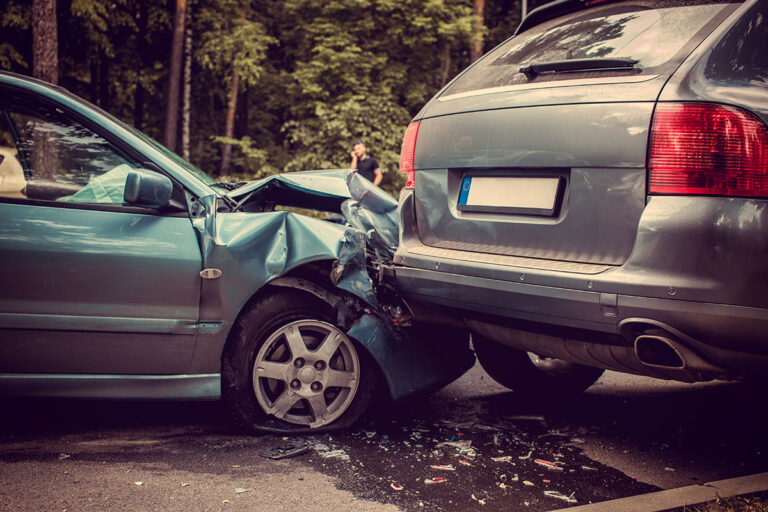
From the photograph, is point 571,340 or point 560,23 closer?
point 571,340

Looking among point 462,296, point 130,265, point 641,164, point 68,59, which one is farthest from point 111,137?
point 68,59

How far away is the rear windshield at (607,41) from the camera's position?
2639 millimetres

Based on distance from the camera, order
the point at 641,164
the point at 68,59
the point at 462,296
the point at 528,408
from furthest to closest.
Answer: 1. the point at 68,59
2. the point at 528,408
3. the point at 462,296
4. the point at 641,164

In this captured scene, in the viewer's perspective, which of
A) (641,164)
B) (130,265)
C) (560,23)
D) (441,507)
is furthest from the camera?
(560,23)

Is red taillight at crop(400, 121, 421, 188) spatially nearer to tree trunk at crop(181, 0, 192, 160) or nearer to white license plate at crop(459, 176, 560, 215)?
white license plate at crop(459, 176, 560, 215)

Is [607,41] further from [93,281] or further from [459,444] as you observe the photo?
[93,281]

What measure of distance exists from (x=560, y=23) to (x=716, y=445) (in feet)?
7.44

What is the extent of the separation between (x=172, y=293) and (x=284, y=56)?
975 inches

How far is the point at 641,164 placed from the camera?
2506 mm

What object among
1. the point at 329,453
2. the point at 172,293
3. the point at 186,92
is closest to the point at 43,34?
the point at 172,293

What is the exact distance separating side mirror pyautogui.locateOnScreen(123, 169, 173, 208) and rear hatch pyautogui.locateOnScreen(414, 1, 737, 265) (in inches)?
46.3

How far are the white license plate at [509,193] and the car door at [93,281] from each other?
4.22 ft

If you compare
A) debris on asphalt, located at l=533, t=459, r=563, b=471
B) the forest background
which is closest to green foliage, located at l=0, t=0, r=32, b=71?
the forest background

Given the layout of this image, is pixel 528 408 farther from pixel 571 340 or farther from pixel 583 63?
pixel 583 63
